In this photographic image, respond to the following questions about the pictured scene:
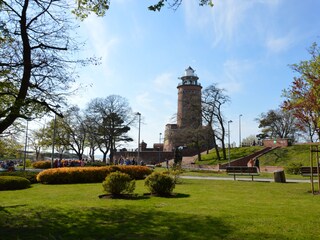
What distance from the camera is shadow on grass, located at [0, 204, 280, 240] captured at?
6.52 metres

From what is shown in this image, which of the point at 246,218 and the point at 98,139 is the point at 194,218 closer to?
the point at 246,218

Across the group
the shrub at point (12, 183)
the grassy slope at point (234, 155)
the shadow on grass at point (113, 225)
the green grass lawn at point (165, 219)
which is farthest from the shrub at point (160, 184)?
the grassy slope at point (234, 155)

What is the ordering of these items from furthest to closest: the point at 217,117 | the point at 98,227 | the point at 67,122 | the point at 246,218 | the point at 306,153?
1. the point at 67,122
2. the point at 217,117
3. the point at 306,153
4. the point at 246,218
5. the point at 98,227

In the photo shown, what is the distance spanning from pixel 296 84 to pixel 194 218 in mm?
13495

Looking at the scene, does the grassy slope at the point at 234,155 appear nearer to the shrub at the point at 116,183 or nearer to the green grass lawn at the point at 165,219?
the shrub at the point at 116,183

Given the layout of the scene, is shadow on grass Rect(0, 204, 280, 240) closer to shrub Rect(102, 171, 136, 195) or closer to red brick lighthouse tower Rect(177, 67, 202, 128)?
shrub Rect(102, 171, 136, 195)

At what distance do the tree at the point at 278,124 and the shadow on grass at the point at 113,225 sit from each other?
64.7 m

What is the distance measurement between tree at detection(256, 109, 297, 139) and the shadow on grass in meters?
64.7

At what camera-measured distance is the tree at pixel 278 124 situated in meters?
68.5

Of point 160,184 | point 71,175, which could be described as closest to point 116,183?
point 160,184

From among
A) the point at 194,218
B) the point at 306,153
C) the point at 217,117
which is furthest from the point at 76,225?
the point at 217,117

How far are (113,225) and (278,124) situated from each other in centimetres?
6876

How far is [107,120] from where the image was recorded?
52062 mm

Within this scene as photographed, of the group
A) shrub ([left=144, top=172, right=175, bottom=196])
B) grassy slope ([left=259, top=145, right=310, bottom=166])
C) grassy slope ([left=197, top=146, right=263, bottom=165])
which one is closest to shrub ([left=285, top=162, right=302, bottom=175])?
grassy slope ([left=259, top=145, right=310, bottom=166])
